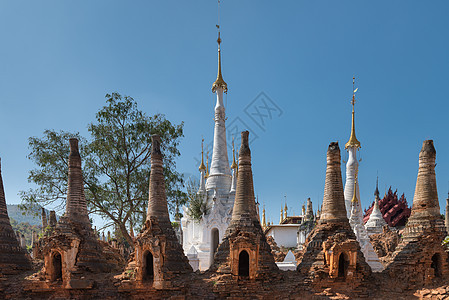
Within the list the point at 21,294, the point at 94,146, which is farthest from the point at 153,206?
the point at 94,146

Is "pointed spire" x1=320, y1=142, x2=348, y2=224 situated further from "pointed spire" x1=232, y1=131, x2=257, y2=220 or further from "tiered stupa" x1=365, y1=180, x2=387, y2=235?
"tiered stupa" x1=365, y1=180, x2=387, y2=235

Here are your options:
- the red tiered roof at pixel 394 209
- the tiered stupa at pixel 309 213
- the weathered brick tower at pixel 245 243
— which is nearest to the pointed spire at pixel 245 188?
the weathered brick tower at pixel 245 243

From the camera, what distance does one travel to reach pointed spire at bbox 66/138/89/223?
17.9 meters

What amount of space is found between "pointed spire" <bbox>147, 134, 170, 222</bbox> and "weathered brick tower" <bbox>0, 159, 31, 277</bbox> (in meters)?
7.45

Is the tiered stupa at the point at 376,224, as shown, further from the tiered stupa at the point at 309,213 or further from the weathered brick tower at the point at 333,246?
the weathered brick tower at the point at 333,246

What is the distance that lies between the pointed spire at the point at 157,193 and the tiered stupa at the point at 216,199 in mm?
13660

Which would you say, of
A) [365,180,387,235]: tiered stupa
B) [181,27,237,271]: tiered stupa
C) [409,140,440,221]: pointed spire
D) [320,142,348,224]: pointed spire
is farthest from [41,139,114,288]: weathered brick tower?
[365,180,387,235]: tiered stupa

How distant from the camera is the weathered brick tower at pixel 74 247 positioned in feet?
54.0

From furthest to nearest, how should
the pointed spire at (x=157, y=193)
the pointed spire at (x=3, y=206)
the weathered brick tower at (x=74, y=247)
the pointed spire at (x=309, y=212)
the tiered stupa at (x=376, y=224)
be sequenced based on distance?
the pointed spire at (x=309, y=212) < the tiered stupa at (x=376, y=224) < the pointed spire at (x=3, y=206) < the pointed spire at (x=157, y=193) < the weathered brick tower at (x=74, y=247)

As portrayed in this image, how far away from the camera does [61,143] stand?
2384cm

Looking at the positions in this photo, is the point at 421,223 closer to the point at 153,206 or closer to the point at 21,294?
the point at 153,206

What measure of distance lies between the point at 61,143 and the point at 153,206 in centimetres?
1049

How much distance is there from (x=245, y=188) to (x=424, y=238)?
7.77m

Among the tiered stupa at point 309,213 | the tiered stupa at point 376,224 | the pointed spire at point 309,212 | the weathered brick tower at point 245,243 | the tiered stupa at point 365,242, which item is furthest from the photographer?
the pointed spire at point 309,212
